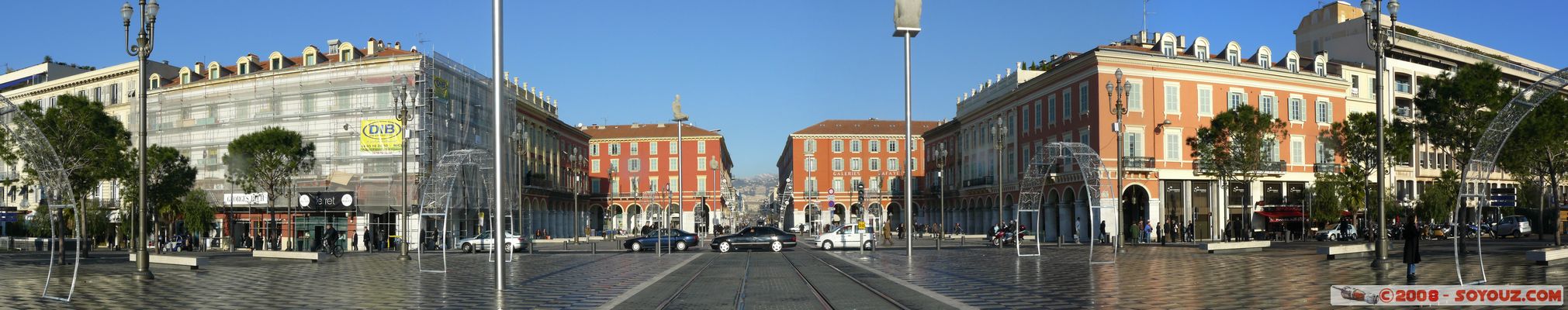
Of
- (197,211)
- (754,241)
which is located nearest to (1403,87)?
(754,241)

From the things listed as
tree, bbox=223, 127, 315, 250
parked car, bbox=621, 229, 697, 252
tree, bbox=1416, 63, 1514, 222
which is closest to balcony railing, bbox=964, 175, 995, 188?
parked car, bbox=621, 229, 697, 252

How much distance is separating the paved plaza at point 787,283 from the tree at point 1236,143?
1633 cm

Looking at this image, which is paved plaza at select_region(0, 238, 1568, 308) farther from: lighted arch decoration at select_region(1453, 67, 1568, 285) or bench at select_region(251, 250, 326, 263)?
bench at select_region(251, 250, 326, 263)

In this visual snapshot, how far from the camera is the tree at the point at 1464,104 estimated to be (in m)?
34.2

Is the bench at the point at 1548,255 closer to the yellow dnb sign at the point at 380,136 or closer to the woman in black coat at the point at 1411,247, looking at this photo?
the woman in black coat at the point at 1411,247

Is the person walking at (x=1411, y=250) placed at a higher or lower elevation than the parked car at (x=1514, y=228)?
higher

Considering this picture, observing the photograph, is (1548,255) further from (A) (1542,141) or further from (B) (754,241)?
(B) (754,241)

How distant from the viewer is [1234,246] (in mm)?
37094

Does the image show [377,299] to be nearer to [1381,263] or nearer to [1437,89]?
[1381,263]

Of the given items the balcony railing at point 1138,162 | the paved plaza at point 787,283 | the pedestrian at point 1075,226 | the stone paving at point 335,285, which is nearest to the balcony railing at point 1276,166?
the balcony railing at point 1138,162

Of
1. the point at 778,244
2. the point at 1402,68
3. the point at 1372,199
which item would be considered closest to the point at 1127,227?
the point at 1372,199

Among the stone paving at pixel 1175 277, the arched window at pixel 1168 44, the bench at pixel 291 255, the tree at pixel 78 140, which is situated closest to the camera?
the stone paving at pixel 1175 277

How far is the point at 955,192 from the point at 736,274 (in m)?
61.7

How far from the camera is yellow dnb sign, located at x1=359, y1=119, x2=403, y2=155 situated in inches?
2185
